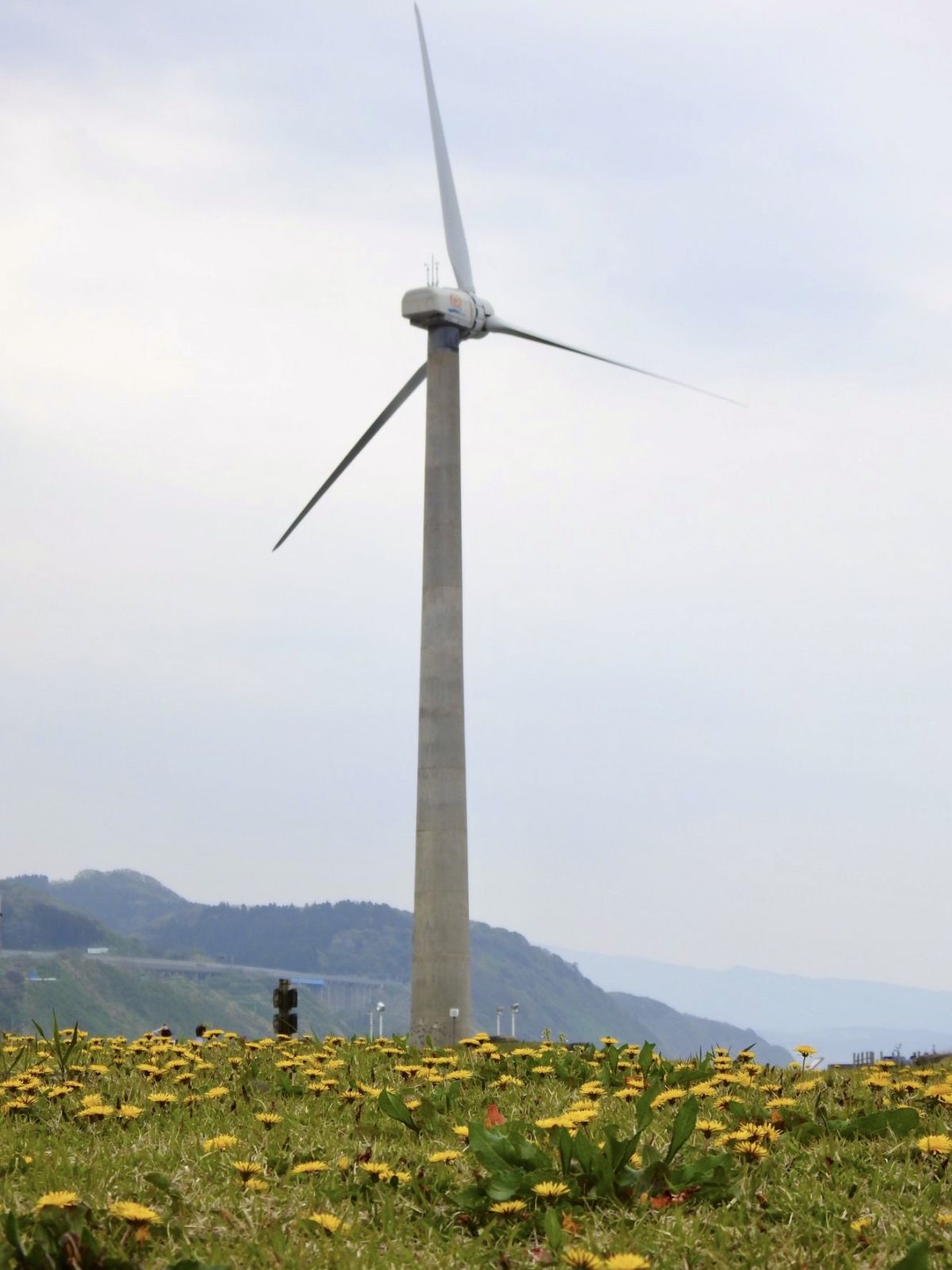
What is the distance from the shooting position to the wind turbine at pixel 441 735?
30.1m

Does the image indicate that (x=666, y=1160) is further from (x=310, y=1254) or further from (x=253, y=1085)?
(x=253, y=1085)

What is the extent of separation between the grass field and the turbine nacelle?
23.3 m

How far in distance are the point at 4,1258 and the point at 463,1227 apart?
2.22 m

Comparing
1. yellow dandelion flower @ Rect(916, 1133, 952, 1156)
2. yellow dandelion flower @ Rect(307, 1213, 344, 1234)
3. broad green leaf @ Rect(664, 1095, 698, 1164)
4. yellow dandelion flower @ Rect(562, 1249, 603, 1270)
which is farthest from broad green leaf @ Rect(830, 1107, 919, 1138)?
yellow dandelion flower @ Rect(307, 1213, 344, 1234)

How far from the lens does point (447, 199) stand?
36250 mm

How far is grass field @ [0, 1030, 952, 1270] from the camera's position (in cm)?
698

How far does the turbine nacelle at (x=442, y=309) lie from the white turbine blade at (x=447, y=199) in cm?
100

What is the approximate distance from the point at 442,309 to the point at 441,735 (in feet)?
31.0

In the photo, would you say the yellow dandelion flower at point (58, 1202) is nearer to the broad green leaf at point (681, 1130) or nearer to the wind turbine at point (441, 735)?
the broad green leaf at point (681, 1130)

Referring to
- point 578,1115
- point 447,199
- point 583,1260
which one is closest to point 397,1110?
point 578,1115

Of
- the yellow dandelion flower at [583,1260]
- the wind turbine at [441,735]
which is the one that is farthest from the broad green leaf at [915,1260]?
the wind turbine at [441,735]

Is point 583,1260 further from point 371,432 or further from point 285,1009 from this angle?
point 371,432

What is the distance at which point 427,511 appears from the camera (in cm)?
3164

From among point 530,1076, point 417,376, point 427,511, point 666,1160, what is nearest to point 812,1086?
point 530,1076
